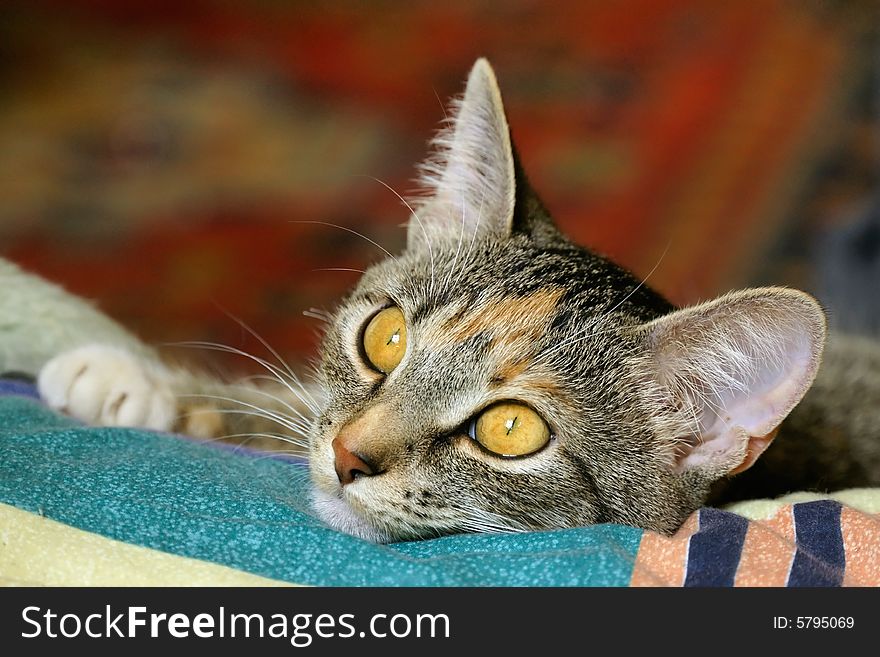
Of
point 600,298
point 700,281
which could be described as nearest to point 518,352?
point 600,298

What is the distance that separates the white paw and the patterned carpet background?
1.58 metres

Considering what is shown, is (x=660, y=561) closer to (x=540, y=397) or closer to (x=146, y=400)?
(x=540, y=397)

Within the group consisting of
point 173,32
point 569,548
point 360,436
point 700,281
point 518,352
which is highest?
point 173,32

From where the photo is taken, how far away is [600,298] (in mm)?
1404

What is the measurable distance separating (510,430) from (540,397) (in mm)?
64

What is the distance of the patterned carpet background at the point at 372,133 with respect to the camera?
344 centimetres

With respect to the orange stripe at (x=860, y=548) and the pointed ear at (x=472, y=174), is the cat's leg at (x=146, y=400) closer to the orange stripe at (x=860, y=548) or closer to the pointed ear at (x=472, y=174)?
the pointed ear at (x=472, y=174)

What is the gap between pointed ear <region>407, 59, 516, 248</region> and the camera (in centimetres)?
154

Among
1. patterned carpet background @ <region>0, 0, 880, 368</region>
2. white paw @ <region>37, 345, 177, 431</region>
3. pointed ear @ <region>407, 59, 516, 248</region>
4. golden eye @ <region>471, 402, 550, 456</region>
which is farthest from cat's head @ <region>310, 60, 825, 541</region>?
patterned carpet background @ <region>0, 0, 880, 368</region>

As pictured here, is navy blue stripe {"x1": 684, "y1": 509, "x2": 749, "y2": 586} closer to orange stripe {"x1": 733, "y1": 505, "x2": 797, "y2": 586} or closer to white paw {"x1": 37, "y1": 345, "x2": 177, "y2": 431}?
orange stripe {"x1": 733, "y1": 505, "x2": 797, "y2": 586}

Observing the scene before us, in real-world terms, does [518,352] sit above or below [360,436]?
above

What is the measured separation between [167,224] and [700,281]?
210 cm

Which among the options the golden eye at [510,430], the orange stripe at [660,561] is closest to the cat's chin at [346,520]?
the golden eye at [510,430]
